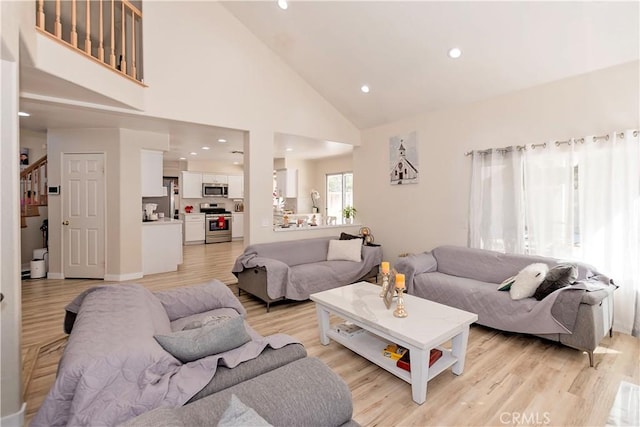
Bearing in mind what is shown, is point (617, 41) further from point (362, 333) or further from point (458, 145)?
point (362, 333)

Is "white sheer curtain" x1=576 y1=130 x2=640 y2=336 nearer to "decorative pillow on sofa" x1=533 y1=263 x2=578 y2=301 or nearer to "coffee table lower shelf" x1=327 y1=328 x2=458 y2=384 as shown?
"decorative pillow on sofa" x1=533 y1=263 x2=578 y2=301

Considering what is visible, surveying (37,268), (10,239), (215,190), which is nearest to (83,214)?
(37,268)

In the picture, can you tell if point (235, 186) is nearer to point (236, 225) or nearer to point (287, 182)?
point (236, 225)

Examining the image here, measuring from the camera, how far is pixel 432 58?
12.3ft

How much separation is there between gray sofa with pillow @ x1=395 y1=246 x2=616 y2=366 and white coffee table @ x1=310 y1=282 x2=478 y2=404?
80 cm

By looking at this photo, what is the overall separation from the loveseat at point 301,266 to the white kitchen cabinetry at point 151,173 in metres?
2.38

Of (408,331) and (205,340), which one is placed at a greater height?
(205,340)

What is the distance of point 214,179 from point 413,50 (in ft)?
23.3

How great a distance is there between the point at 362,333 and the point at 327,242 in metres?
2.26

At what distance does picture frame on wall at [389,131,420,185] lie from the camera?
16.1 feet

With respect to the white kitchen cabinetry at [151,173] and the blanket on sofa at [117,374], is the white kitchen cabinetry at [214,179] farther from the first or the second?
the blanket on sofa at [117,374]

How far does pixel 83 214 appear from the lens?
197 inches

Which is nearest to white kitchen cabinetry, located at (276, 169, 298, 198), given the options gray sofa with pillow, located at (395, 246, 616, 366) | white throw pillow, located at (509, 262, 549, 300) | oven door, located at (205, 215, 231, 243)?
oven door, located at (205, 215, 231, 243)

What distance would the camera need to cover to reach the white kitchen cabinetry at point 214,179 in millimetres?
9055
